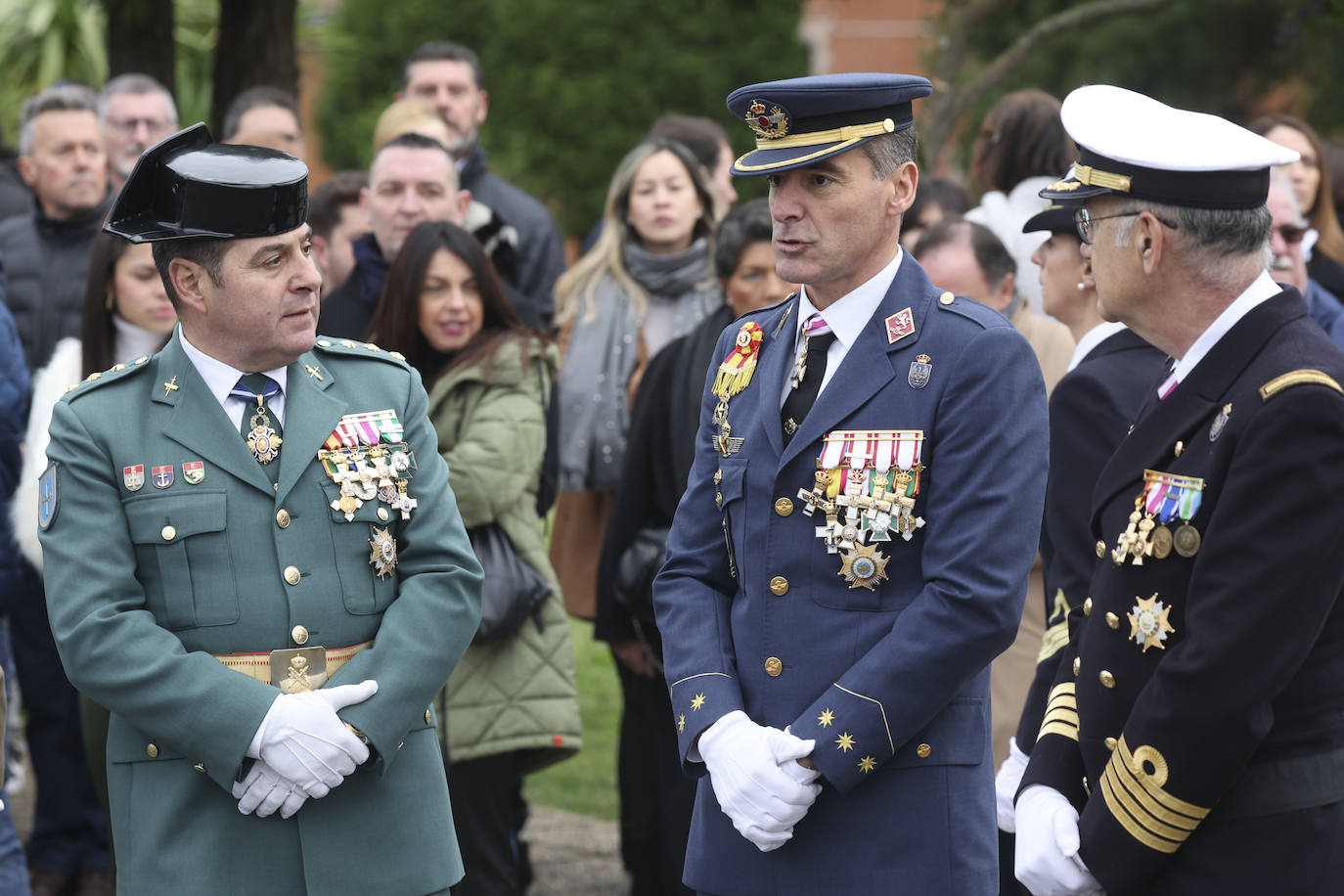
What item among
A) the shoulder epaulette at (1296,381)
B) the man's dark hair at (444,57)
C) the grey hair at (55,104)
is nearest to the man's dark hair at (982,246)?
the shoulder epaulette at (1296,381)

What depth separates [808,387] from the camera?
317 cm

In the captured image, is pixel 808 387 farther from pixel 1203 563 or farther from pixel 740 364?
pixel 1203 563

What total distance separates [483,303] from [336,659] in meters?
2.00

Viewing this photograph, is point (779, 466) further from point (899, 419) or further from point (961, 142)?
point (961, 142)

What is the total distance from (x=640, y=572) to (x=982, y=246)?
1.41m

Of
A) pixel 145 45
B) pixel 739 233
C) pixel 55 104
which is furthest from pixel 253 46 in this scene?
pixel 739 233

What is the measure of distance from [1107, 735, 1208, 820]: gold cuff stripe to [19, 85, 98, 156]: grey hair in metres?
5.61

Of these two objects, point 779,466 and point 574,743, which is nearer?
point 779,466

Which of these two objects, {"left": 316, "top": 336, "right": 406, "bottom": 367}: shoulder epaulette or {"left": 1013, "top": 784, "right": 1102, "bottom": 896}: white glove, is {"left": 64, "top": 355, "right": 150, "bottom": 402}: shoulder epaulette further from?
{"left": 1013, "top": 784, "right": 1102, "bottom": 896}: white glove

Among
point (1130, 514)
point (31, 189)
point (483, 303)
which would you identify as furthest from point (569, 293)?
point (1130, 514)

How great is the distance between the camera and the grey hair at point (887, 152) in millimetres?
3088

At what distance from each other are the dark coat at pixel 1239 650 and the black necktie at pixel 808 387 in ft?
2.16

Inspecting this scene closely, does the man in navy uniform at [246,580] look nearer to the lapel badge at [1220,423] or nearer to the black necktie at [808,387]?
the black necktie at [808,387]

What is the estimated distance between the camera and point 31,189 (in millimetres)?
7109
